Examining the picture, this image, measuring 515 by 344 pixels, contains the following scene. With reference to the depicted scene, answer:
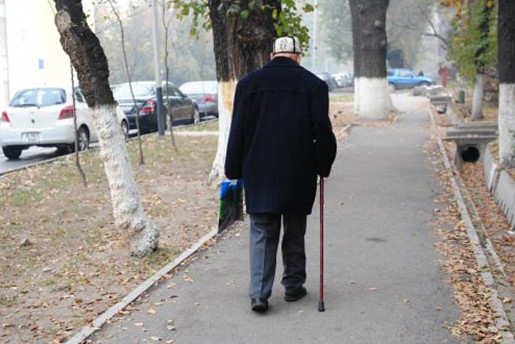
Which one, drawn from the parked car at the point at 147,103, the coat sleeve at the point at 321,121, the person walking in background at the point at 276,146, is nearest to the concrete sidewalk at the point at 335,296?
the person walking in background at the point at 276,146

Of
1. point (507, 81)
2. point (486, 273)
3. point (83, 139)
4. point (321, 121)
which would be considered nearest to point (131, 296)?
point (321, 121)

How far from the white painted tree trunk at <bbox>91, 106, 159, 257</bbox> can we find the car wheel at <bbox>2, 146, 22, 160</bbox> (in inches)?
409

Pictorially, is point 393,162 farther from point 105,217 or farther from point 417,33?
point 417,33

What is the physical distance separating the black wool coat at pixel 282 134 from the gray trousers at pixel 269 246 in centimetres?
14

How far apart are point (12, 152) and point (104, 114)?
1076 cm

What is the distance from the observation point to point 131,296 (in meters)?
6.29

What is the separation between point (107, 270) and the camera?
7.74 meters

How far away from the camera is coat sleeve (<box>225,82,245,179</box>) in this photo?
5582 millimetres

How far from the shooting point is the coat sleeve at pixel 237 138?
5582mm

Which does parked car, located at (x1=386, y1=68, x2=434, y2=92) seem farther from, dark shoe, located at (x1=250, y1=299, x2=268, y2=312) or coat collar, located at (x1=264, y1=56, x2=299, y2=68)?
dark shoe, located at (x1=250, y1=299, x2=268, y2=312)

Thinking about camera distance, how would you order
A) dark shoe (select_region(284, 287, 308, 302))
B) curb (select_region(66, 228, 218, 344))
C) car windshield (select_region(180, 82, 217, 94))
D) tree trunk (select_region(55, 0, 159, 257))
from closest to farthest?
curb (select_region(66, 228, 218, 344)) < dark shoe (select_region(284, 287, 308, 302)) < tree trunk (select_region(55, 0, 159, 257)) < car windshield (select_region(180, 82, 217, 94))

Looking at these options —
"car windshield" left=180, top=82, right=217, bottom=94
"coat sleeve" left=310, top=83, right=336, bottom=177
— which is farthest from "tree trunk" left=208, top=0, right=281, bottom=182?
"car windshield" left=180, top=82, right=217, bottom=94

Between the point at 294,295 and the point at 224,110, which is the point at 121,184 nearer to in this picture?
the point at 294,295

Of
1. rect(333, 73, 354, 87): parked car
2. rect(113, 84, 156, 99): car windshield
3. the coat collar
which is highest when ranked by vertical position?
the coat collar
